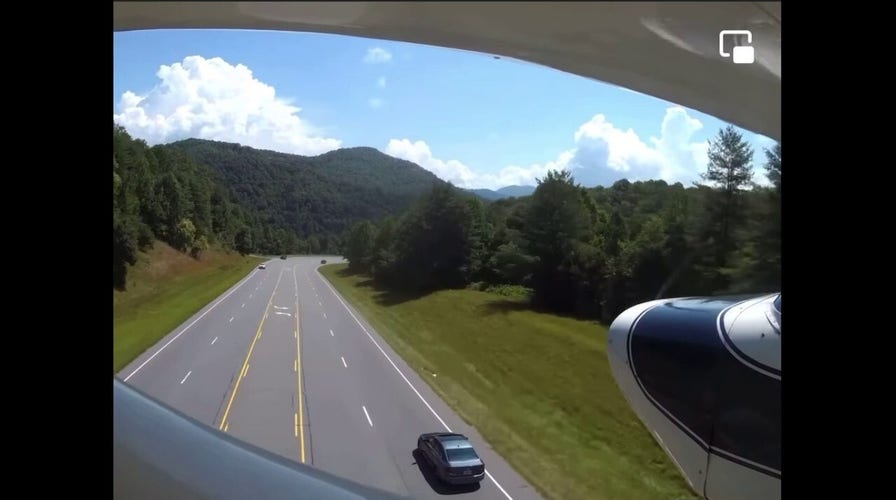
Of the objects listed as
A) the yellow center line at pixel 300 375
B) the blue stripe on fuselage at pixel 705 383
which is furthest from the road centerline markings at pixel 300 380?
the blue stripe on fuselage at pixel 705 383

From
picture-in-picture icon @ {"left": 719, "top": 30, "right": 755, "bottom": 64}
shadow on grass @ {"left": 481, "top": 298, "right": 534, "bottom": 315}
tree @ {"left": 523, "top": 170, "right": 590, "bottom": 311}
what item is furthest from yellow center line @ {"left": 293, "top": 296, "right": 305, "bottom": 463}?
picture-in-picture icon @ {"left": 719, "top": 30, "right": 755, "bottom": 64}

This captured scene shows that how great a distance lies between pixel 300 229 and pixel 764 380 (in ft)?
4.22

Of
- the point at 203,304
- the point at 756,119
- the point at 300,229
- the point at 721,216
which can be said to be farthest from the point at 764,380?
the point at 203,304

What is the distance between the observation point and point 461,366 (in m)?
1.66

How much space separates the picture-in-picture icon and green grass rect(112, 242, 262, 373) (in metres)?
1.31

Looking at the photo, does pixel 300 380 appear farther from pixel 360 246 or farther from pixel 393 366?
pixel 360 246

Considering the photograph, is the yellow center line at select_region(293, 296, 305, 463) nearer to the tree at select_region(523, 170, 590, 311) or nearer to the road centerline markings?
the road centerline markings

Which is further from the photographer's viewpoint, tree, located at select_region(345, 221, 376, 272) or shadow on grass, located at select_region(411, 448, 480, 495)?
tree, located at select_region(345, 221, 376, 272)

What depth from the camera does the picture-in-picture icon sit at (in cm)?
145

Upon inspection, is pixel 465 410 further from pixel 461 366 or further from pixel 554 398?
pixel 554 398

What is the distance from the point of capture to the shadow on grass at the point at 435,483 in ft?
4.78

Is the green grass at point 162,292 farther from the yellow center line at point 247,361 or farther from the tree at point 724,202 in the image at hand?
the tree at point 724,202

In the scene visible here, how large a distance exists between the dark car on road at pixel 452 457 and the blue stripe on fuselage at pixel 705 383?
562 mm
